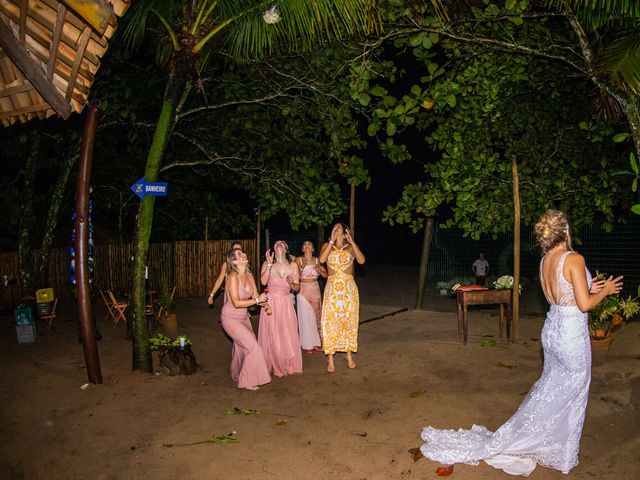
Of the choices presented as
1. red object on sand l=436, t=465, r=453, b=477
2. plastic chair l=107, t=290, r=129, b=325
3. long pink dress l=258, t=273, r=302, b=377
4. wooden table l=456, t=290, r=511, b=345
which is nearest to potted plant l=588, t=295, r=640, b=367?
wooden table l=456, t=290, r=511, b=345

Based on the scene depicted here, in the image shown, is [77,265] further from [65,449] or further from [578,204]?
[578,204]

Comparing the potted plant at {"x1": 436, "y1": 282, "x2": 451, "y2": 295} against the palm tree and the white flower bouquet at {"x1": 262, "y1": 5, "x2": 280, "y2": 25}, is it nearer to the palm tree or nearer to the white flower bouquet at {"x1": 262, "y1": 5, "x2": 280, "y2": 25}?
the palm tree

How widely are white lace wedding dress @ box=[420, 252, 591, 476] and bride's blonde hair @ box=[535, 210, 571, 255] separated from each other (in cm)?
15

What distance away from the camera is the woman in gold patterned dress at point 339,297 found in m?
A: 8.22

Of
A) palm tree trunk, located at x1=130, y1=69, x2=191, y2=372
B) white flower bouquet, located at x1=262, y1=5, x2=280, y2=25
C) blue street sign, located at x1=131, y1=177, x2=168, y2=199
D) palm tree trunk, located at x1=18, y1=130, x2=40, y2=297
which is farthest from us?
palm tree trunk, located at x1=18, y1=130, x2=40, y2=297

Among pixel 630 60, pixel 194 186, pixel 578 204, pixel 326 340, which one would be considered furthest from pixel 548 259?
pixel 194 186

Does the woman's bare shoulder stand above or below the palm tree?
below

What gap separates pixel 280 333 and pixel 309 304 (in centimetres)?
159

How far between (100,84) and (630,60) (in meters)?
8.37

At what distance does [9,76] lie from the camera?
447cm

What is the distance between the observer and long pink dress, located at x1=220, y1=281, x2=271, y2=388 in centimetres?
757

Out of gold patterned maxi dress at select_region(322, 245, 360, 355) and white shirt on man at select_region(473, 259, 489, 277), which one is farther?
white shirt on man at select_region(473, 259, 489, 277)

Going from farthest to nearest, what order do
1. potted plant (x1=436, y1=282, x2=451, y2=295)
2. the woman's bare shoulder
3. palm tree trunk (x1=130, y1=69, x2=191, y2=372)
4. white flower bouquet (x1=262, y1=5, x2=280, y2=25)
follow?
potted plant (x1=436, y1=282, x2=451, y2=295), palm tree trunk (x1=130, y1=69, x2=191, y2=372), white flower bouquet (x1=262, y1=5, x2=280, y2=25), the woman's bare shoulder

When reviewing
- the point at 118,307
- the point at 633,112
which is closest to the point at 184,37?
the point at 633,112
